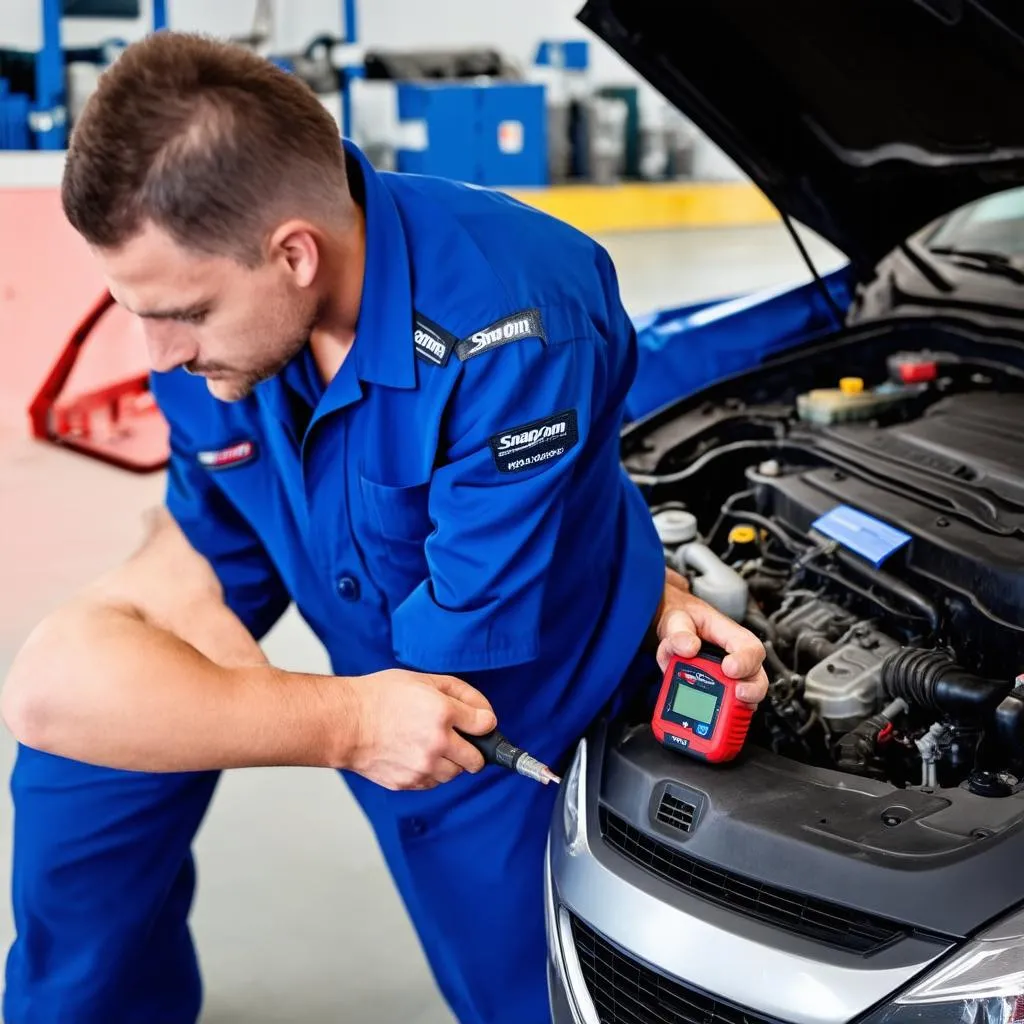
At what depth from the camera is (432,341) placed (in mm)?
1319

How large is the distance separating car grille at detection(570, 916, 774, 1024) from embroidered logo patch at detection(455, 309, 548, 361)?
60 cm

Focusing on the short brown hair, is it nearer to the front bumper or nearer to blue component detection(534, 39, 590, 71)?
the front bumper

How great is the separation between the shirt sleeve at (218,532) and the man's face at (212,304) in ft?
0.98

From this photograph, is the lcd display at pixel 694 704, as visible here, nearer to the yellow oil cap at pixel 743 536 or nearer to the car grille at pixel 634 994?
the car grille at pixel 634 994

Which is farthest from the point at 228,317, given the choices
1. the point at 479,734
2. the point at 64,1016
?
the point at 64,1016

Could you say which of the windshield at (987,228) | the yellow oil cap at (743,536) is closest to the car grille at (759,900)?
the yellow oil cap at (743,536)

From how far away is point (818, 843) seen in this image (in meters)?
1.18

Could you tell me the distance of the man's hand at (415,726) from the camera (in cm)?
128

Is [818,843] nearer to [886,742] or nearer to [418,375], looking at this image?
[886,742]

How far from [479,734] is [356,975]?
2.76 ft

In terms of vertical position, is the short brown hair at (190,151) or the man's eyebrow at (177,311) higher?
the short brown hair at (190,151)

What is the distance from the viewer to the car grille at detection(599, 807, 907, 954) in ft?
3.71

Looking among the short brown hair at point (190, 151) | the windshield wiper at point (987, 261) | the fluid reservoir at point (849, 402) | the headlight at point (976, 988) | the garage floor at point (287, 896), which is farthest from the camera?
the windshield wiper at point (987, 261)

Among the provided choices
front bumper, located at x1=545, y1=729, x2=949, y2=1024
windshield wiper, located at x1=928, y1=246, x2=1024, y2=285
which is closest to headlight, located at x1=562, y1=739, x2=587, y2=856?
front bumper, located at x1=545, y1=729, x2=949, y2=1024
